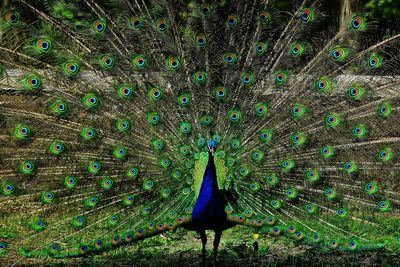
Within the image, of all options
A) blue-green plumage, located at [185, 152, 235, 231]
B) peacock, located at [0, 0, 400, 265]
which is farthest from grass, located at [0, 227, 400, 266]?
blue-green plumage, located at [185, 152, 235, 231]

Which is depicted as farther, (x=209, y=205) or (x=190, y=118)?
(x=190, y=118)

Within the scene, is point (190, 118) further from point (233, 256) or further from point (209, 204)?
point (233, 256)

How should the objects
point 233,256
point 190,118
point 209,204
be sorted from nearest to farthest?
point 209,204 < point 190,118 < point 233,256

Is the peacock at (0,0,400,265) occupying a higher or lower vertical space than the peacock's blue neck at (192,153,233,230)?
higher

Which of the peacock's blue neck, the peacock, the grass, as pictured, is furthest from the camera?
the grass

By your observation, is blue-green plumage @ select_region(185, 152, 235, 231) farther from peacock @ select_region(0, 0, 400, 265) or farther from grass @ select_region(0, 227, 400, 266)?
grass @ select_region(0, 227, 400, 266)

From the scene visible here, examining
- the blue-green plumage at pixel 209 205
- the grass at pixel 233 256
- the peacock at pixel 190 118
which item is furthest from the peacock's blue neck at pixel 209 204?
the grass at pixel 233 256

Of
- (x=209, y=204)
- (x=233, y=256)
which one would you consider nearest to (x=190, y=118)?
(x=209, y=204)

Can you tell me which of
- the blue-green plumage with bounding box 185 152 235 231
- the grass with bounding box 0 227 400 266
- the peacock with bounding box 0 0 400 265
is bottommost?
the grass with bounding box 0 227 400 266

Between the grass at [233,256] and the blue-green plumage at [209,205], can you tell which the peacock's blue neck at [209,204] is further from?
the grass at [233,256]

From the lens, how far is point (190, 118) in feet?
14.9

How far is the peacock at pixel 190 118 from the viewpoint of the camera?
4.38m

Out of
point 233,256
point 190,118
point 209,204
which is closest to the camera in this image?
point 209,204

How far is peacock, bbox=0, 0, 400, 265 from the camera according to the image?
4.38 m
